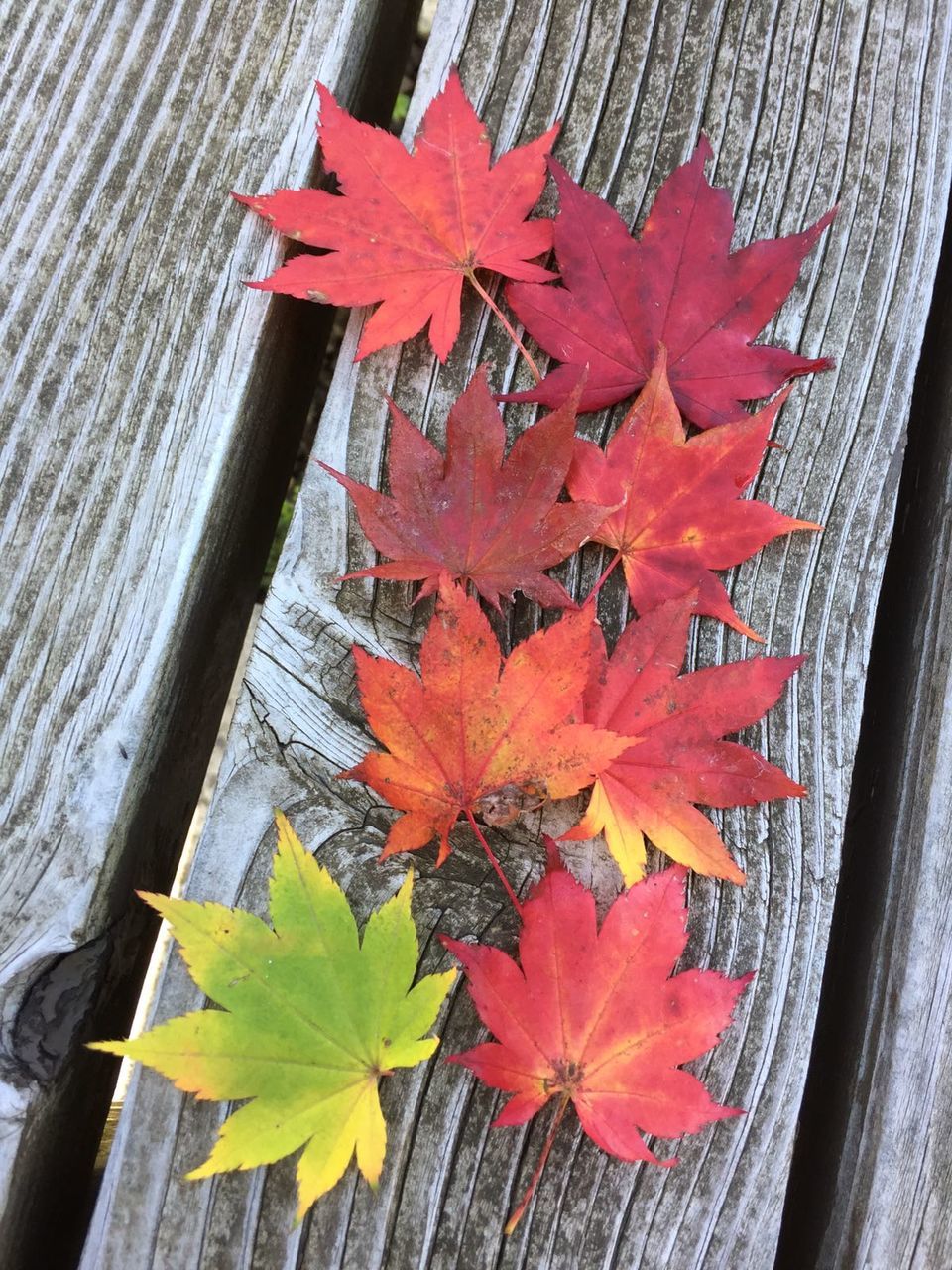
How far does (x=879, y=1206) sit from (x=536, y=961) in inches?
18.4

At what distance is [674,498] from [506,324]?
264 millimetres

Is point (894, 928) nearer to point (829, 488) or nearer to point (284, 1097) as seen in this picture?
point (829, 488)

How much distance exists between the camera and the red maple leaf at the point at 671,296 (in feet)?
3.15

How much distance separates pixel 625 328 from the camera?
96cm

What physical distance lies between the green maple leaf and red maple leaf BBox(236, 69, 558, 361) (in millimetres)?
582

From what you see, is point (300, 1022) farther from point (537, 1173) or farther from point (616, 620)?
point (616, 620)

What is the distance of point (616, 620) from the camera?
950 mm

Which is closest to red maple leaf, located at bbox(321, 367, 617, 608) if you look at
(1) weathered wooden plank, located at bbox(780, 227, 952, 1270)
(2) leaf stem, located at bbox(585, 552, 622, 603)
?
(2) leaf stem, located at bbox(585, 552, 622, 603)

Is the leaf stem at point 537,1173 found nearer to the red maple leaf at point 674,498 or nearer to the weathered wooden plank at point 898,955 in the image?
the weathered wooden plank at point 898,955

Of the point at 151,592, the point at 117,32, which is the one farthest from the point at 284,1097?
the point at 117,32

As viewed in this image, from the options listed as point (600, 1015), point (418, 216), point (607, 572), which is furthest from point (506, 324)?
point (600, 1015)

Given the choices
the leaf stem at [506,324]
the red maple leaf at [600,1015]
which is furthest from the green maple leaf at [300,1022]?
the leaf stem at [506,324]

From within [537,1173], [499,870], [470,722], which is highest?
[470,722]

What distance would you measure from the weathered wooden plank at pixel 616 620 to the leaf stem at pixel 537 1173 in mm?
13
